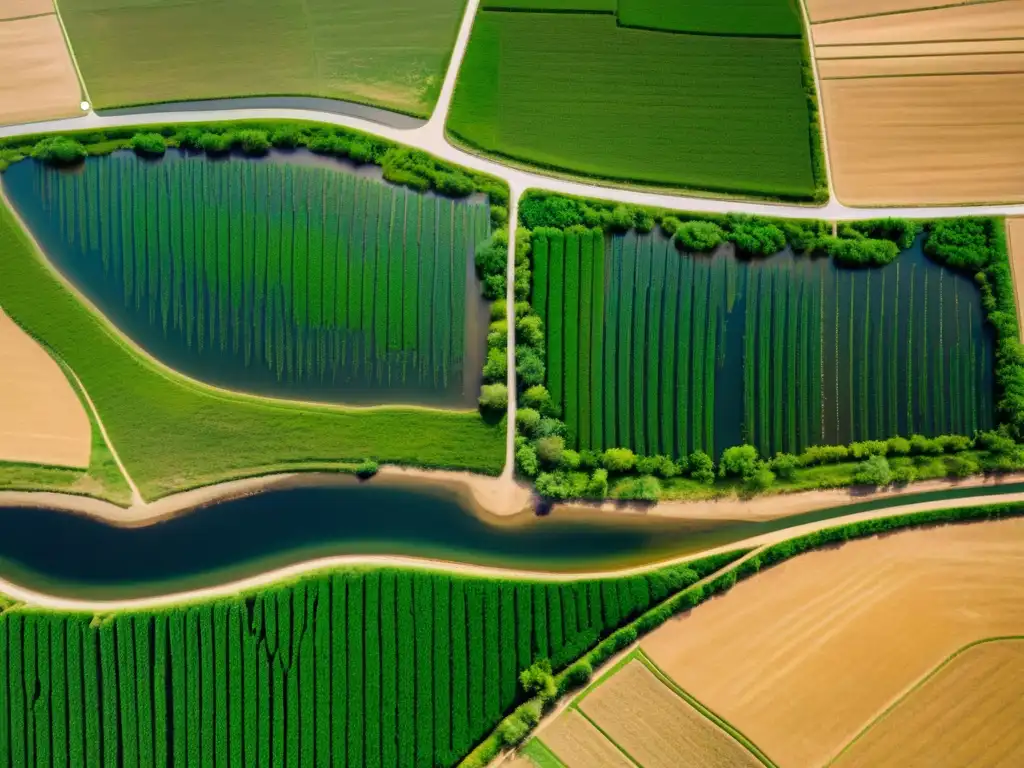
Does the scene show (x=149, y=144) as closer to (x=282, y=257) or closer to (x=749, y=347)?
(x=282, y=257)

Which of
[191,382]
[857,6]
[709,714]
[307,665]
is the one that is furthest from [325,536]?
[857,6]

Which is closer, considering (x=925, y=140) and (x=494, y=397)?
(x=494, y=397)

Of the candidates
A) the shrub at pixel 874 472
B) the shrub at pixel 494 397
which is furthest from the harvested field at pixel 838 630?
the shrub at pixel 494 397

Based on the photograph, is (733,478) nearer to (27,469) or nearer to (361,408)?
(361,408)

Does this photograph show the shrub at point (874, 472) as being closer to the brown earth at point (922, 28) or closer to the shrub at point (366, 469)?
the brown earth at point (922, 28)

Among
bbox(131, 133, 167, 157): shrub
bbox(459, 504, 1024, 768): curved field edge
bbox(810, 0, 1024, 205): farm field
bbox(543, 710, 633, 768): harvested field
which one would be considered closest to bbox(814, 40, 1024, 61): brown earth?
bbox(810, 0, 1024, 205): farm field

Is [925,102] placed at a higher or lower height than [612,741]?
higher

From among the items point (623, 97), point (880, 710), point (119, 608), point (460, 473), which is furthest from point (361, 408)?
point (880, 710)
